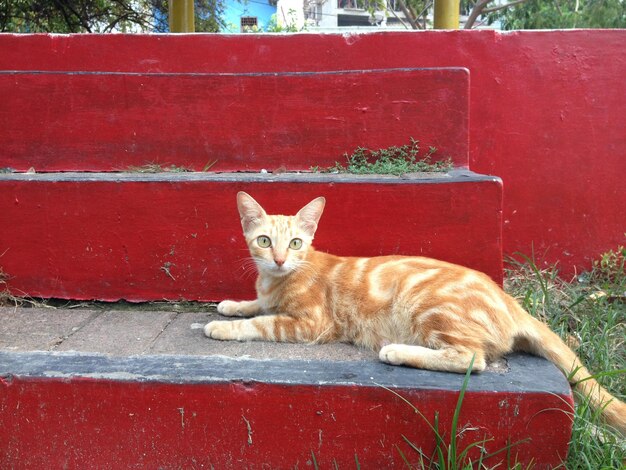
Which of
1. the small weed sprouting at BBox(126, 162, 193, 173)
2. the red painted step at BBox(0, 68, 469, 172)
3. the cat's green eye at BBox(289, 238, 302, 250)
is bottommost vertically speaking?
the cat's green eye at BBox(289, 238, 302, 250)

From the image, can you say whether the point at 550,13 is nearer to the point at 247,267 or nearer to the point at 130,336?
the point at 247,267

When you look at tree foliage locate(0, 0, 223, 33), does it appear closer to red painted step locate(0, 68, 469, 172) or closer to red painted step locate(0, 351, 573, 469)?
red painted step locate(0, 68, 469, 172)

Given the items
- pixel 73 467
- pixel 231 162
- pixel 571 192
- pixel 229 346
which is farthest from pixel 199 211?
pixel 571 192

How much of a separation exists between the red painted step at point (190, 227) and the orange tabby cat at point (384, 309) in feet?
0.81

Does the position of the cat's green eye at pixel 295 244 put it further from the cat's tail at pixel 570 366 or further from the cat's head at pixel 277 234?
the cat's tail at pixel 570 366

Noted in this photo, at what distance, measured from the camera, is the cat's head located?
2.87m

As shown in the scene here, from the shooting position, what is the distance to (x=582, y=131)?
163 inches

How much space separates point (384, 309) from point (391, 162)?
107 cm

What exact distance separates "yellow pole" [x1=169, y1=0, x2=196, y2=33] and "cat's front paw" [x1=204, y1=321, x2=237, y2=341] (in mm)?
4273

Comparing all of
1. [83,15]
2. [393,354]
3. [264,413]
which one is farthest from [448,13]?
[83,15]

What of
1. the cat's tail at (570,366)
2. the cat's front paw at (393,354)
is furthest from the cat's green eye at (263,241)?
the cat's tail at (570,366)

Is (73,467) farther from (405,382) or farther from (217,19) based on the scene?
(217,19)

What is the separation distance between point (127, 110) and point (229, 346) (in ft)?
5.58

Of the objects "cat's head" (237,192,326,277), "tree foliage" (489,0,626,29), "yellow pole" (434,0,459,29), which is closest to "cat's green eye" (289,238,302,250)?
"cat's head" (237,192,326,277)
